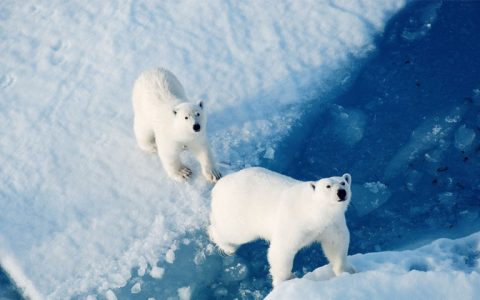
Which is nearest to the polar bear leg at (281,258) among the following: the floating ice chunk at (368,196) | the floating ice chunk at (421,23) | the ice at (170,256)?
the ice at (170,256)

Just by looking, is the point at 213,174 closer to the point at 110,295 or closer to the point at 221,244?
the point at 221,244

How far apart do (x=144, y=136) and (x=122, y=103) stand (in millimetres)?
731

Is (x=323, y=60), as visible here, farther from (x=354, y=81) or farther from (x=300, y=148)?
(x=300, y=148)

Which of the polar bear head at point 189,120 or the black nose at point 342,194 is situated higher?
the black nose at point 342,194

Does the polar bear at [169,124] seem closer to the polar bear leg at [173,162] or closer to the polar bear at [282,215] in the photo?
the polar bear leg at [173,162]

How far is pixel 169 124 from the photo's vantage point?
13.9ft

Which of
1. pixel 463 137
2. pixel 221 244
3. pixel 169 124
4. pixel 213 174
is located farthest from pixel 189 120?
pixel 463 137

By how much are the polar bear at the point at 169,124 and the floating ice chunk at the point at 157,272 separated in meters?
0.78

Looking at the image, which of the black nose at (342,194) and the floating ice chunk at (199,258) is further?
the floating ice chunk at (199,258)

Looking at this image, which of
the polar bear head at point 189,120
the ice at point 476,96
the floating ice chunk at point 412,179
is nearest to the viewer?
the polar bear head at point 189,120

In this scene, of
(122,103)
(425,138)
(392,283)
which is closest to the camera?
(392,283)

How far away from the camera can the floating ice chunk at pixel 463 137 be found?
4.62 metres

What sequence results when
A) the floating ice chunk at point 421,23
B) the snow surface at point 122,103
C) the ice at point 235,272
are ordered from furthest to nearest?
the floating ice chunk at point 421,23, the snow surface at point 122,103, the ice at point 235,272

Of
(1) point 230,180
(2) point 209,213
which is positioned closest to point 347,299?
(1) point 230,180
